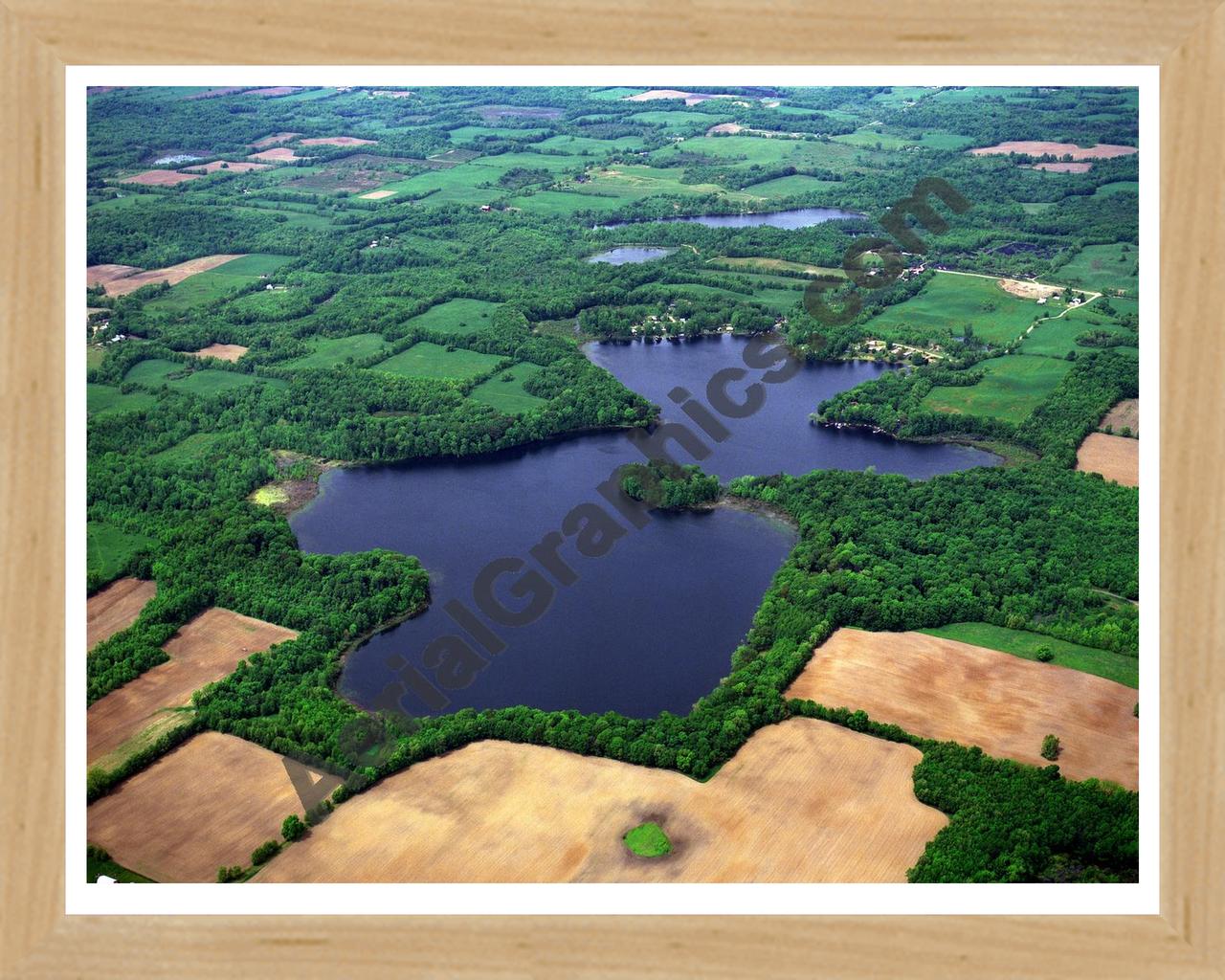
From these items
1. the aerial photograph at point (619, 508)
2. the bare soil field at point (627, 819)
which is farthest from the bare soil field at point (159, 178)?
the bare soil field at point (627, 819)

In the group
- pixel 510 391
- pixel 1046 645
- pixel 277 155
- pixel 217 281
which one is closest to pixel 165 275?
pixel 217 281

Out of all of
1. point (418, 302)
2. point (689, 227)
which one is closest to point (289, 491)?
point (418, 302)

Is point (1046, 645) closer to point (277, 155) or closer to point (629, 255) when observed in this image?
point (629, 255)

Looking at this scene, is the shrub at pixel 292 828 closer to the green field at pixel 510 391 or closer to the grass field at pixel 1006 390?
the green field at pixel 510 391

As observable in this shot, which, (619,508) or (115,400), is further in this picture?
(115,400)
